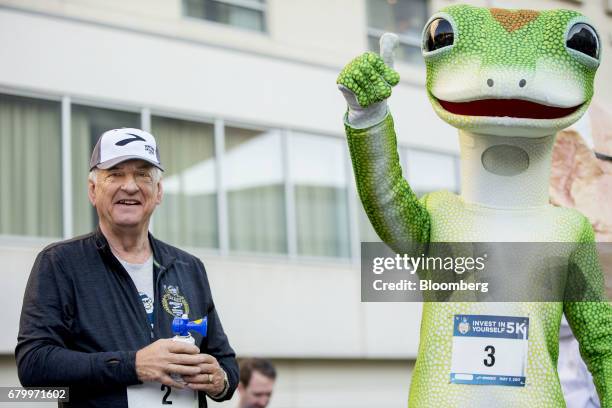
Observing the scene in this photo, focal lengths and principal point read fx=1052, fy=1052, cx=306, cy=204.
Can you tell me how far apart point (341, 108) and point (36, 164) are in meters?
3.68

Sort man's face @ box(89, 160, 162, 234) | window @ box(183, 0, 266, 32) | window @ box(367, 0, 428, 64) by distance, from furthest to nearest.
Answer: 1. window @ box(367, 0, 428, 64)
2. window @ box(183, 0, 266, 32)
3. man's face @ box(89, 160, 162, 234)

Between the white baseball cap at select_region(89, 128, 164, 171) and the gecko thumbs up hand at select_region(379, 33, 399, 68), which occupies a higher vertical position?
the gecko thumbs up hand at select_region(379, 33, 399, 68)

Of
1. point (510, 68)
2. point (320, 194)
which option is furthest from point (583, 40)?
point (320, 194)

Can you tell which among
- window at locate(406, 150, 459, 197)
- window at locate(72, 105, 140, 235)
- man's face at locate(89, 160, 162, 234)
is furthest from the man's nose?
window at locate(406, 150, 459, 197)

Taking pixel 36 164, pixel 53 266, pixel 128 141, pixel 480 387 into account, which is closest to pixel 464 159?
pixel 480 387

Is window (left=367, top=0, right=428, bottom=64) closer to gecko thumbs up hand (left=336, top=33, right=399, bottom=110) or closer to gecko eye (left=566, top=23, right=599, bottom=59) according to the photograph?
gecko eye (left=566, top=23, right=599, bottom=59)

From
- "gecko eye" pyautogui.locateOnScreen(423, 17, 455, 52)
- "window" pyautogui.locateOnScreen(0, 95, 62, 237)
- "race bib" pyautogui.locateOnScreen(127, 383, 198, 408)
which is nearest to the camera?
"race bib" pyautogui.locateOnScreen(127, 383, 198, 408)

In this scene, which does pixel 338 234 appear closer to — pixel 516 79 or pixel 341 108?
pixel 341 108

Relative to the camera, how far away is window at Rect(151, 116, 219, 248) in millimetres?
10820

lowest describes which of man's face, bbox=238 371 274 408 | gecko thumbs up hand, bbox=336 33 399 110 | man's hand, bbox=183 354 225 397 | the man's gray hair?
man's face, bbox=238 371 274 408

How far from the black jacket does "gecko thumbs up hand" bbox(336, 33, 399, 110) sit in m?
0.90

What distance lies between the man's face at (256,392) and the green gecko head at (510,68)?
3.12 meters

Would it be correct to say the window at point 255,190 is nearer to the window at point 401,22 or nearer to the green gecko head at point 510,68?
the window at point 401,22

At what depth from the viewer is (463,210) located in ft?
12.8
